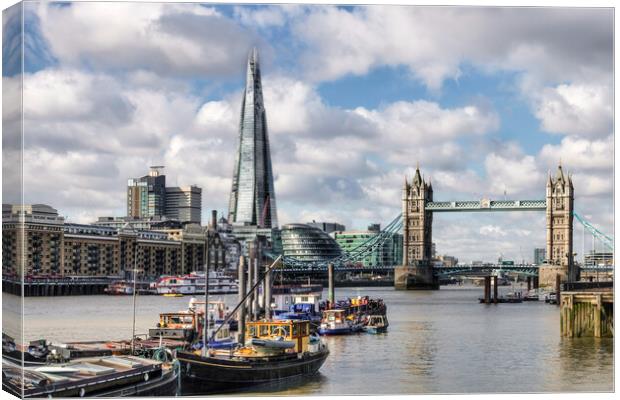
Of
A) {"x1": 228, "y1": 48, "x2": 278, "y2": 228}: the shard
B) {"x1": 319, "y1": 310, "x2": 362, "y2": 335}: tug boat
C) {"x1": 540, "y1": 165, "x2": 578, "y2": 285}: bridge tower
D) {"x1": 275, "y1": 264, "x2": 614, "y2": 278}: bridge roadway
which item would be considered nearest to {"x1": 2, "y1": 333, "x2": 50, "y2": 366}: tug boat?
{"x1": 319, "y1": 310, "x2": 362, "y2": 335}: tug boat

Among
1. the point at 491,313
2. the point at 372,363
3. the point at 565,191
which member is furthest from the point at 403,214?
the point at 372,363

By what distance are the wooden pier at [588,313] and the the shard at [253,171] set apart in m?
82.0

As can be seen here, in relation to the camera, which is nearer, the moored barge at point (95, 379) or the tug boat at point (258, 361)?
the moored barge at point (95, 379)

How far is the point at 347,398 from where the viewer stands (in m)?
15.0

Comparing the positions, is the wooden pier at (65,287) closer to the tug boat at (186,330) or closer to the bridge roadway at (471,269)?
the bridge roadway at (471,269)

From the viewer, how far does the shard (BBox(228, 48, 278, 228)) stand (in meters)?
113

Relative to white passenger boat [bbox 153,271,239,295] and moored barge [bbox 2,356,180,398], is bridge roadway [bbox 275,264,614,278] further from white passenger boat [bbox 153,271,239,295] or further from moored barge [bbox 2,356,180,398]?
moored barge [bbox 2,356,180,398]

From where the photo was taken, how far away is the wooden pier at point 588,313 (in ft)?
88.8

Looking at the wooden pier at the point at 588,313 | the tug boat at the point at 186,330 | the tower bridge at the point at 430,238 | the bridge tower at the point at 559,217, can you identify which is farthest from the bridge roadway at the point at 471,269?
the tug boat at the point at 186,330

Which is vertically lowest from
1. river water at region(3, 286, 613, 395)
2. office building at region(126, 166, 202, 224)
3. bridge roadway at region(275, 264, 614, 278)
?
river water at region(3, 286, 613, 395)

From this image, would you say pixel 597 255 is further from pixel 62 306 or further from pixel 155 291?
pixel 62 306

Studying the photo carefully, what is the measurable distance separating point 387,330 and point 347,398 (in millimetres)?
20857

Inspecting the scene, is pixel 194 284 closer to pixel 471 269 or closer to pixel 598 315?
pixel 471 269

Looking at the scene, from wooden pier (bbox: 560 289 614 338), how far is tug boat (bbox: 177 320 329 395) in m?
7.55
